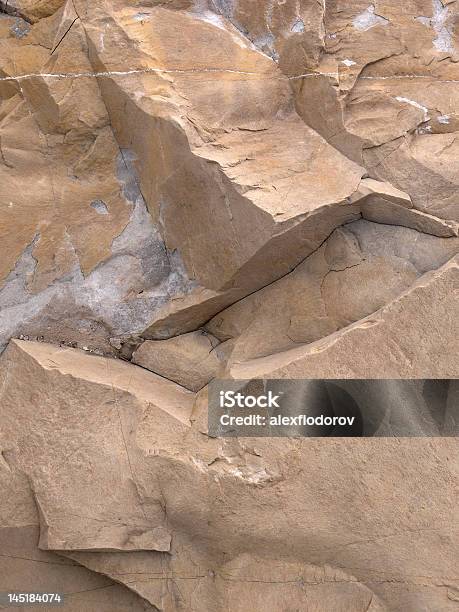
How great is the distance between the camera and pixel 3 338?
11.1 feet

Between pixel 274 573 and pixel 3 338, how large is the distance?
1.78 meters

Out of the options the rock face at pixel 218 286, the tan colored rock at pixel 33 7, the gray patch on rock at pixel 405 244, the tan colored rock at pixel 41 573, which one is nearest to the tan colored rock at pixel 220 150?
the rock face at pixel 218 286

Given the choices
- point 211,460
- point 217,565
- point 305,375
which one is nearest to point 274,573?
point 217,565

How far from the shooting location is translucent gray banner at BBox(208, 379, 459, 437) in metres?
2.94

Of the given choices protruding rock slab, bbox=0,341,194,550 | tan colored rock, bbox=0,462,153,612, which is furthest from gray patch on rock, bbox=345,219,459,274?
tan colored rock, bbox=0,462,153,612

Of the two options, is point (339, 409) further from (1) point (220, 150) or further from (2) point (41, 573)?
(2) point (41, 573)

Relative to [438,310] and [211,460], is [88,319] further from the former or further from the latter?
[438,310]

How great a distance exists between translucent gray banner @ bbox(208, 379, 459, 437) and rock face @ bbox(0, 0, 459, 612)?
0.16 feet

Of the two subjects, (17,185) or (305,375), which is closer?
(305,375)

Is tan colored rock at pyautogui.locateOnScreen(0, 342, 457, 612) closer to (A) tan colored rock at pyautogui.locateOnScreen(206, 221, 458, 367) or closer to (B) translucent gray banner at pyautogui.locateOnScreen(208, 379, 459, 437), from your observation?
(B) translucent gray banner at pyautogui.locateOnScreen(208, 379, 459, 437)

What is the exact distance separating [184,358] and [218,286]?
0.42 m

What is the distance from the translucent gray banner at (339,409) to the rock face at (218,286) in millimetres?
49

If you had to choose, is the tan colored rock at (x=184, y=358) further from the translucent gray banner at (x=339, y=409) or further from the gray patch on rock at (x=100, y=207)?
the gray patch on rock at (x=100, y=207)

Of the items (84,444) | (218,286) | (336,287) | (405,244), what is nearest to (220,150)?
(218,286)
